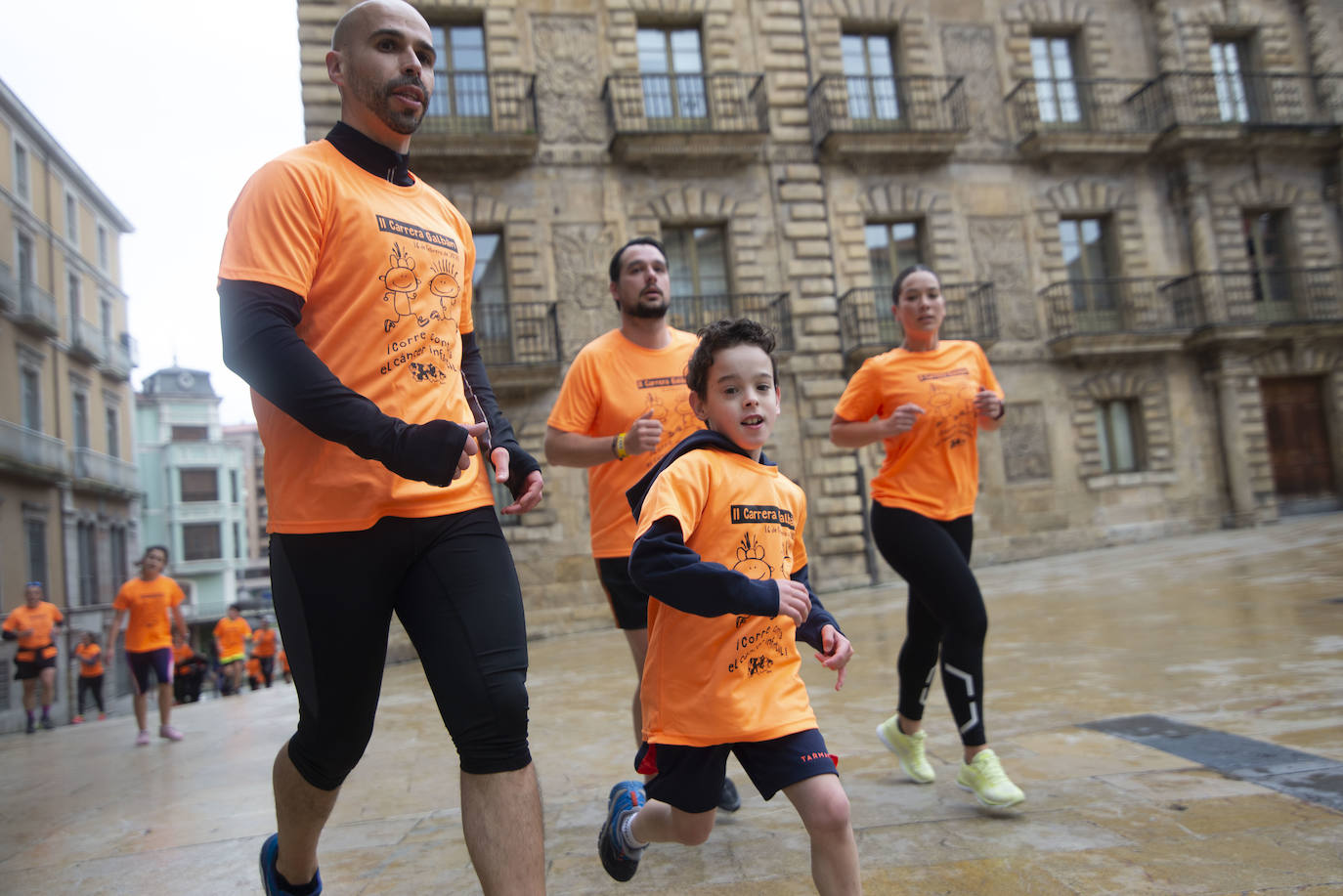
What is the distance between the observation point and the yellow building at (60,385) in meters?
23.0

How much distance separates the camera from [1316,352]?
18094 millimetres

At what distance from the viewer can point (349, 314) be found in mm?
1965

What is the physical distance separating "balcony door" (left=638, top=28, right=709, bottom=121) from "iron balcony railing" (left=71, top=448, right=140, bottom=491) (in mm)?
21404

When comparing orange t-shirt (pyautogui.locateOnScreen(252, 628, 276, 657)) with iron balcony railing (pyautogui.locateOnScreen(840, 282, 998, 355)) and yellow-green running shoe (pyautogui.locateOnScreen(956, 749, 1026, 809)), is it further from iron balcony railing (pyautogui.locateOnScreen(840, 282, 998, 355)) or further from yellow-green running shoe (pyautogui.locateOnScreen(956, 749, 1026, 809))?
yellow-green running shoe (pyautogui.locateOnScreen(956, 749, 1026, 809))

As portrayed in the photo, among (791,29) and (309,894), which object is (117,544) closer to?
(791,29)

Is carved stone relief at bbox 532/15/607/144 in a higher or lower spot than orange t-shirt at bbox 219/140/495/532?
higher

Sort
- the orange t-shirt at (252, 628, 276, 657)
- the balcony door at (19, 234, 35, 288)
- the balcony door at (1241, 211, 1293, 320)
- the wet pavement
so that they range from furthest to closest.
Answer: the balcony door at (19, 234, 35, 288), the orange t-shirt at (252, 628, 276, 657), the balcony door at (1241, 211, 1293, 320), the wet pavement

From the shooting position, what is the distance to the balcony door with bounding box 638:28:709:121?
51.2 ft

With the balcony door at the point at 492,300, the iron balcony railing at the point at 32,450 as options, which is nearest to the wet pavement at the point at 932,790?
the balcony door at the point at 492,300

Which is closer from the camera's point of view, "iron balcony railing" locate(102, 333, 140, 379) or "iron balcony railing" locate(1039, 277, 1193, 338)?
"iron balcony railing" locate(1039, 277, 1193, 338)

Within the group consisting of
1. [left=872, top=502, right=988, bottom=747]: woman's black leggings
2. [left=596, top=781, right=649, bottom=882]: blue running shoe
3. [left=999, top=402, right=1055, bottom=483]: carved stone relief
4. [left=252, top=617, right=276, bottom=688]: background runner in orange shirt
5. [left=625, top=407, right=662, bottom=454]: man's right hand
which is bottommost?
[left=252, top=617, right=276, bottom=688]: background runner in orange shirt

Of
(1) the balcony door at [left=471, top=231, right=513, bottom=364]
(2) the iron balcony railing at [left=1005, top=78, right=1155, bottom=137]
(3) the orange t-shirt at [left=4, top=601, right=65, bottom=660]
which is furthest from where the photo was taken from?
(2) the iron balcony railing at [left=1005, top=78, right=1155, bottom=137]

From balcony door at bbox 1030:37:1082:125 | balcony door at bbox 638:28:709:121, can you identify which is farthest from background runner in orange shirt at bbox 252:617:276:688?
balcony door at bbox 1030:37:1082:125

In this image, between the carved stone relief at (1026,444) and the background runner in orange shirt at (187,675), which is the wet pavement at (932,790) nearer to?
the background runner in orange shirt at (187,675)
